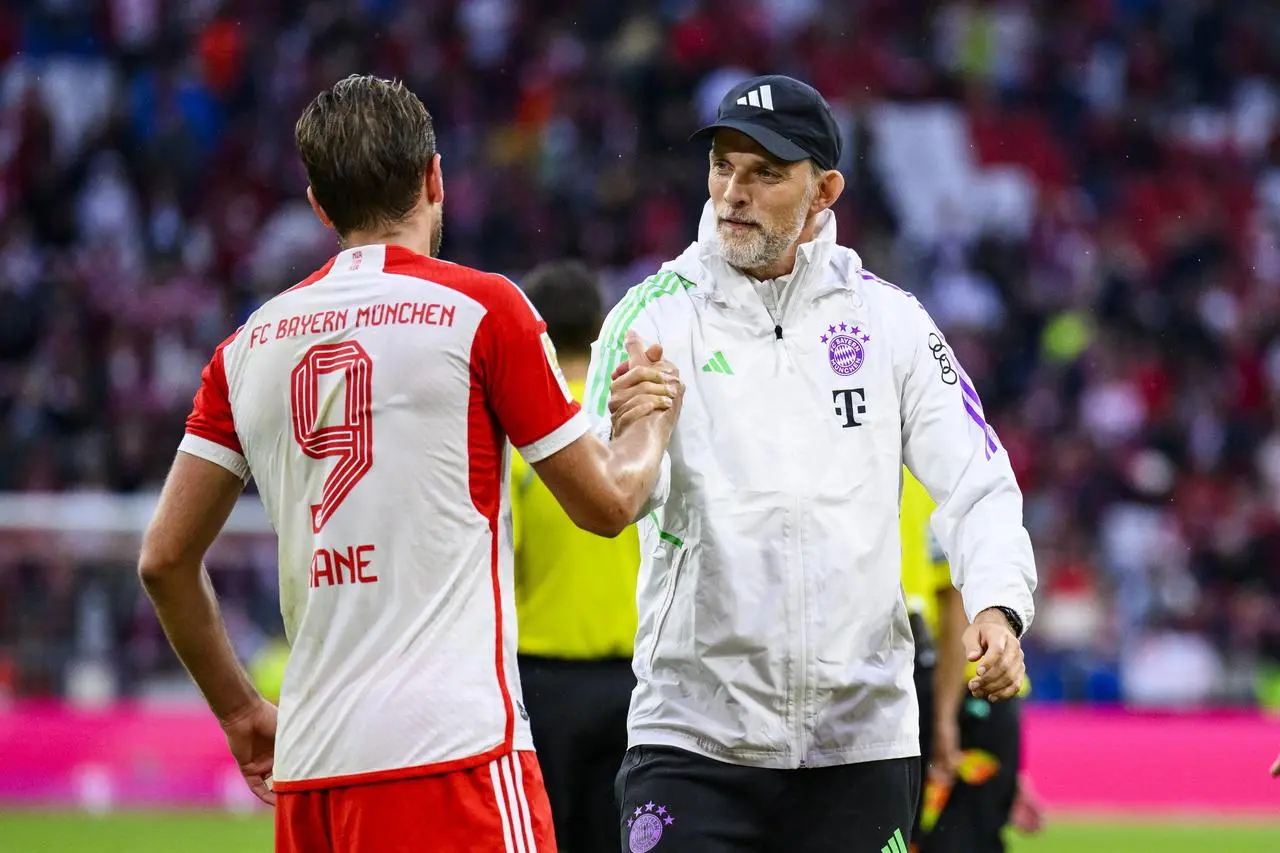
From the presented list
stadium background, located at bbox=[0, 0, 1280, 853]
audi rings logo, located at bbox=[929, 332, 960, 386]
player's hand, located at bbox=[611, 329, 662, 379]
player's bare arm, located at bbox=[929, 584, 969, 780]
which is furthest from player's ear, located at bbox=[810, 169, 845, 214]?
stadium background, located at bbox=[0, 0, 1280, 853]

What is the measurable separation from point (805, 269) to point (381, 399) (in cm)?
144

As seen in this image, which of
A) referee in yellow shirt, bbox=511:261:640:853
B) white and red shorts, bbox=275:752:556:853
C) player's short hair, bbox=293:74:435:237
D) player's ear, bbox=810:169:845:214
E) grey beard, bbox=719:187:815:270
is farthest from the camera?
referee in yellow shirt, bbox=511:261:640:853

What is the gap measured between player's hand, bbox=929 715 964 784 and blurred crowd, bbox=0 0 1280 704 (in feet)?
28.3

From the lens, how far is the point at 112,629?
15.1m

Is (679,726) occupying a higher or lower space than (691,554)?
lower

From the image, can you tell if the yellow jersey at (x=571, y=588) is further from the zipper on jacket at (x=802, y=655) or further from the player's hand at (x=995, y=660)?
the player's hand at (x=995, y=660)

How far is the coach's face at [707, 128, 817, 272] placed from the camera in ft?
16.5

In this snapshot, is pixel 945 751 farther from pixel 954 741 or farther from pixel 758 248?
pixel 758 248

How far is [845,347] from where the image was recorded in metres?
4.96

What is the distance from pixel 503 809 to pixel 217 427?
3.18 feet

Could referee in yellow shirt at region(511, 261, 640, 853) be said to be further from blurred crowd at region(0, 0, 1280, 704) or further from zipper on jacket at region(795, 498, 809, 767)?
blurred crowd at region(0, 0, 1280, 704)

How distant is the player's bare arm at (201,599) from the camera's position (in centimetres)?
416

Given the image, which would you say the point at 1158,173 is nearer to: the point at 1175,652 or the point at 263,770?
the point at 1175,652

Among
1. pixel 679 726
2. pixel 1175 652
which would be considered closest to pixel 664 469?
pixel 679 726
